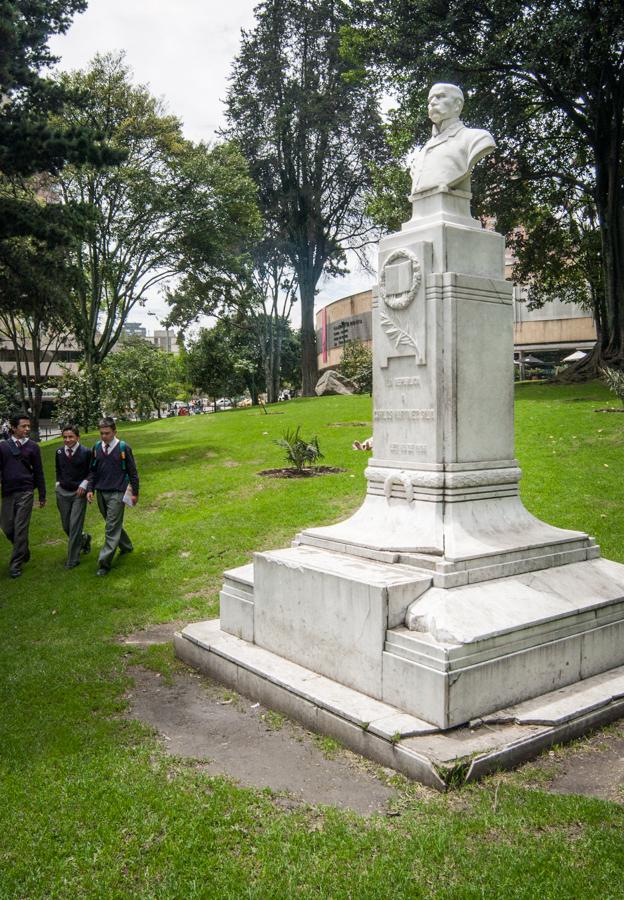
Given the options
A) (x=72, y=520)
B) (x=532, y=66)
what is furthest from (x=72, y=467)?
(x=532, y=66)

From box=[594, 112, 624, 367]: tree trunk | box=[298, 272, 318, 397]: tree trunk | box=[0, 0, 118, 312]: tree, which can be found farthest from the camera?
box=[298, 272, 318, 397]: tree trunk

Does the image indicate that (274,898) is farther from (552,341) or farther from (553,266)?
(552,341)

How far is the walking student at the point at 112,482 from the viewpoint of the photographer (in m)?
9.30

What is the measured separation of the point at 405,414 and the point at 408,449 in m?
0.27

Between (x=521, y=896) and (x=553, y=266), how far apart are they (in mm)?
26418

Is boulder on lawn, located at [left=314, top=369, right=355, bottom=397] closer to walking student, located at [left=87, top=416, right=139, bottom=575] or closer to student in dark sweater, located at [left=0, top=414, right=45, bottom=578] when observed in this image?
student in dark sweater, located at [left=0, top=414, right=45, bottom=578]

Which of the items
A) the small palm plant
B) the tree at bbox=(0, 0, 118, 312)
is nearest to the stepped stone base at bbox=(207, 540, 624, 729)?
the small palm plant

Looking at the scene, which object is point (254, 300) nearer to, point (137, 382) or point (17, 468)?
point (137, 382)

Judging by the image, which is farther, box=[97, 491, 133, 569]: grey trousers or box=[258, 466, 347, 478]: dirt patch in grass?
box=[258, 466, 347, 478]: dirt patch in grass

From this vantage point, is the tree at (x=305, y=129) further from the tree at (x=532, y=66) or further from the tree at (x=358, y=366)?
the tree at (x=532, y=66)

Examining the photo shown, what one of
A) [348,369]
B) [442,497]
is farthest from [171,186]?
[442,497]

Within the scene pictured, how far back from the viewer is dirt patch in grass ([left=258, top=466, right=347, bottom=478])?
1338cm

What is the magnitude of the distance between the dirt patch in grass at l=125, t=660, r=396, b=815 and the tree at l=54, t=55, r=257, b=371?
20.0 meters

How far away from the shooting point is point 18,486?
32.4 ft
